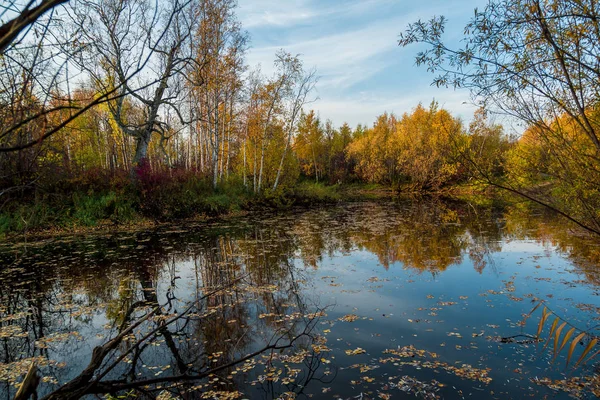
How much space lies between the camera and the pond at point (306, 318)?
3.88 meters

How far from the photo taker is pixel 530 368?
422 centimetres

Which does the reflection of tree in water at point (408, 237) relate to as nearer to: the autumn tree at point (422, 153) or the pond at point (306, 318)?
the pond at point (306, 318)

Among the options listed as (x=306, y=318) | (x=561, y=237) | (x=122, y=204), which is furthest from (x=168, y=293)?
(x=122, y=204)

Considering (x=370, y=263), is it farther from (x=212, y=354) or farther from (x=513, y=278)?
(x=212, y=354)

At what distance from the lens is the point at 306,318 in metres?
5.82

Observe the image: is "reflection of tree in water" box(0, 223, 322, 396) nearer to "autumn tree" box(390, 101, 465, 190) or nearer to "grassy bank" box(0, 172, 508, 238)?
"grassy bank" box(0, 172, 508, 238)

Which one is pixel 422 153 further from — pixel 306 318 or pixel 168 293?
pixel 168 293

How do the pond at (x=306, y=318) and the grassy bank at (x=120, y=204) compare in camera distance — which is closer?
the pond at (x=306, y=318)

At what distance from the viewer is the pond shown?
3.88 meters

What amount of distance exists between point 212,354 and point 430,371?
9.26 ft

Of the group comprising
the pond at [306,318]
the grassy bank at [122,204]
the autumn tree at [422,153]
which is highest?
the autumn tree at [422,153]

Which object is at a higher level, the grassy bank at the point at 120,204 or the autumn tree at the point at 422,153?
the autumn tree at the point at 422,153

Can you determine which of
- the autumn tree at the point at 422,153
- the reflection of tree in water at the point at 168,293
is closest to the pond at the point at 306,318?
the reflection of tree in water at the point at 168,293

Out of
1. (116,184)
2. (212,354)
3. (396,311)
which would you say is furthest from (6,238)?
(396,311)
